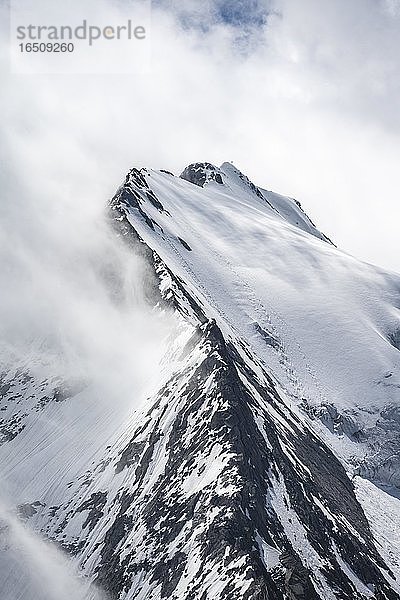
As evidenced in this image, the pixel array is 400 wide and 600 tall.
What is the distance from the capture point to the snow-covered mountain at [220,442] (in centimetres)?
4806

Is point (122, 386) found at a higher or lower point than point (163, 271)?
lower

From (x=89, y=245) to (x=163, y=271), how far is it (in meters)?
26.4

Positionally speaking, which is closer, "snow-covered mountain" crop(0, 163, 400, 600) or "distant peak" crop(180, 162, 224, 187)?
"snow-covered mountain" crop(0, 163, 400, 600)

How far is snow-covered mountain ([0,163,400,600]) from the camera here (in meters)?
48.1

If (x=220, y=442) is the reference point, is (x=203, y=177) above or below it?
above

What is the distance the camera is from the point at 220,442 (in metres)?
54.8

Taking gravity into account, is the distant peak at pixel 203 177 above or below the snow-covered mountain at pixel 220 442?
above

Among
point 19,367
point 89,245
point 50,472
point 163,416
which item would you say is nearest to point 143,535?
point 163,416

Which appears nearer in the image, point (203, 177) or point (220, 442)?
point (220, 442)

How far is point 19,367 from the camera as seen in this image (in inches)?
3799

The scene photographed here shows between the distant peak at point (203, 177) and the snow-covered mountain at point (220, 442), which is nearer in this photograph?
the snow-covered mountain at point (220, 442)

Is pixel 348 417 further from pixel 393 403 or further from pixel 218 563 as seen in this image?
pixel 218 563

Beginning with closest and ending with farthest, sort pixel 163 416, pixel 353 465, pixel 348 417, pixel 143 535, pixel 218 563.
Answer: pixel 218 563, pixel 143 535, pixel 163 416, pixel 353 465, pixel 348 417

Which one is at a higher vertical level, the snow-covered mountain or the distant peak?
the distant peak
